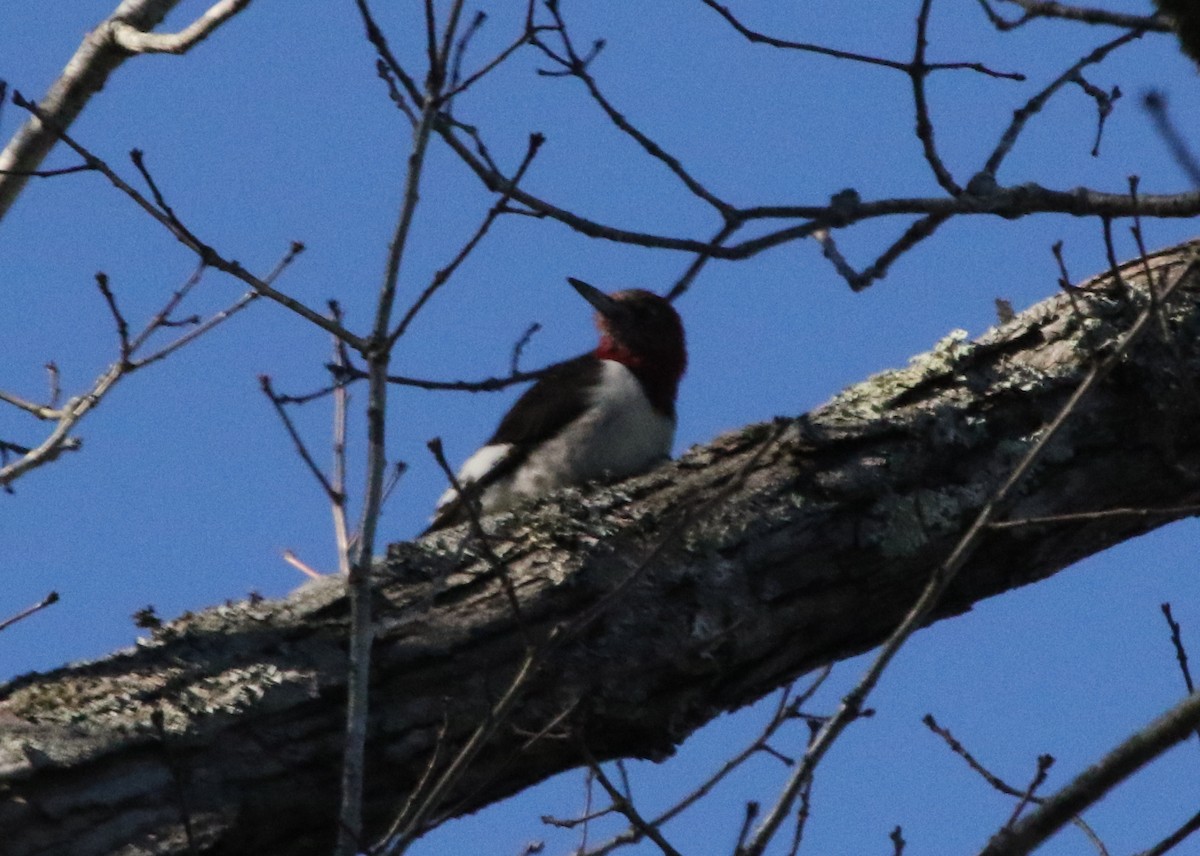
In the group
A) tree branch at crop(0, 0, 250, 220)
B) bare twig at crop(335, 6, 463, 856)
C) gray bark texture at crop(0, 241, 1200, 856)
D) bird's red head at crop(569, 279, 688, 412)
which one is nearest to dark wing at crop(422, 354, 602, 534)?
bird's red head at crop(569, 279, 688, 412)

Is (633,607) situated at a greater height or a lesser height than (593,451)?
lesser

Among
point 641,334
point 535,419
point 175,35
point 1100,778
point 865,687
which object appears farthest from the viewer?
point 641,334

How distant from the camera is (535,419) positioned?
5.39m

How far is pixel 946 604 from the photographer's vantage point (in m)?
3.76

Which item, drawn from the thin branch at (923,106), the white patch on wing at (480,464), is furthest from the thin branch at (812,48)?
the white patch on wing at (480,464)

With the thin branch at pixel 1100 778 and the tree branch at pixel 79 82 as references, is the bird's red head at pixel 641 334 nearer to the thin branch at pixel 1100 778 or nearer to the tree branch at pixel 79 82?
the tree branch at pixel 79 82

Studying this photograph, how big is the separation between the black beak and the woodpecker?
50 centimetres

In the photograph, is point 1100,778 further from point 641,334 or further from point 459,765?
point 641,334

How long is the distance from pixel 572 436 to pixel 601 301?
4.44 feet

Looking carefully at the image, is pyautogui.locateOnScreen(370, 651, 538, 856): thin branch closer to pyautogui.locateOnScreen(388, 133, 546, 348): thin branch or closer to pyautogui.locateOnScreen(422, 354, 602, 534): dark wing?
pyautogui.locateOnScreen(388, 133, 546, 348): thin branch

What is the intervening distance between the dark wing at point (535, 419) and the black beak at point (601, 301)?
2.45 ft

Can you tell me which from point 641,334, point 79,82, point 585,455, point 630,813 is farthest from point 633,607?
point 641,334

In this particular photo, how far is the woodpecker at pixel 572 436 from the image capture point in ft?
17.3

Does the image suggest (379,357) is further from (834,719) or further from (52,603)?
(52,603)
